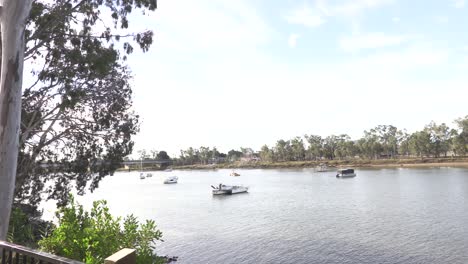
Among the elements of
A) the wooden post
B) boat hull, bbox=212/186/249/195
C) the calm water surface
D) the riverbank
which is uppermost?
the wooden post

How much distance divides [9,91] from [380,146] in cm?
14105

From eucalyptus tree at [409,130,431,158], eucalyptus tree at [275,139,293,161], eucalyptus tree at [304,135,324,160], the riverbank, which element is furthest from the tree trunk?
eucalyptus tree at [275,139,293,161]

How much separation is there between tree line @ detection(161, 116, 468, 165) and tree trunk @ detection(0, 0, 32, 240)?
125976 mm

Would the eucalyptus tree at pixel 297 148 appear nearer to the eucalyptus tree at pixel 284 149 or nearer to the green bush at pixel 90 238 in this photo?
the eucalyptus tree at pixel 284 149

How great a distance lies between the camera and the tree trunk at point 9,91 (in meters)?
7.54

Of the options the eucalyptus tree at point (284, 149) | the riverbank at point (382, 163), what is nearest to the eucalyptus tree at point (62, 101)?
the riverbank at point (382, 163)

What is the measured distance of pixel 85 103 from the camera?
16.5m

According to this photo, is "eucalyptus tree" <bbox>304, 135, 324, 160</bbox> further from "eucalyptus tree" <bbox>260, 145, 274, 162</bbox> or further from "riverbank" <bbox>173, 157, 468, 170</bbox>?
"eucalyptus tree" <bbox>260, 145, 274, 162</bbox>

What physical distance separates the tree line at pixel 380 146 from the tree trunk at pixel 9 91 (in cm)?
12598

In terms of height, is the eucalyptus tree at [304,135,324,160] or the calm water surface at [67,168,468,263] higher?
the eucalyptus tree at [304,135,324,160]

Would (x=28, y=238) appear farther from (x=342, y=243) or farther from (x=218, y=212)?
(x=218, y=212)

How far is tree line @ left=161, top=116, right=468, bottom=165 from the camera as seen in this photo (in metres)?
119

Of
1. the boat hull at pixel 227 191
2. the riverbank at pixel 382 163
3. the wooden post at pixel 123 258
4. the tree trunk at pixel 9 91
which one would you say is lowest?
the boat hull at pixel 227 191

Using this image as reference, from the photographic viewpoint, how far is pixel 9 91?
7551 millimetres
